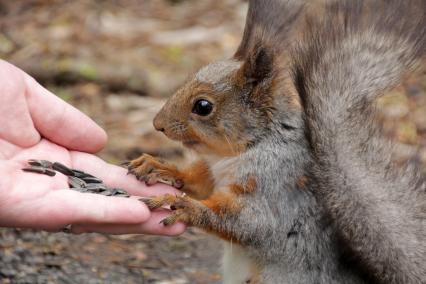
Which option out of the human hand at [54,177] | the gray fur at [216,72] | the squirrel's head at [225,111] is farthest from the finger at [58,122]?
the gray fur at [216,72]

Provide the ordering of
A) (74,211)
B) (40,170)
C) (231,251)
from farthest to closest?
(231,251), (40,170), (74,211)

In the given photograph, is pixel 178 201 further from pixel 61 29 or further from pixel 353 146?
pixel 61 29

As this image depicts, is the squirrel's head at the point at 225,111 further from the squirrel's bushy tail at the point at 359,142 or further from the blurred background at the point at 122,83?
the blurred background at the point at 122,83

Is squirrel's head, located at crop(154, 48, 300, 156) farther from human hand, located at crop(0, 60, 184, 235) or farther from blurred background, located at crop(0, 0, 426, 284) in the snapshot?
blurred background, located at crop(0, 0, 426, 284)

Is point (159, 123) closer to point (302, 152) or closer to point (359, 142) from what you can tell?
point (302, 152)

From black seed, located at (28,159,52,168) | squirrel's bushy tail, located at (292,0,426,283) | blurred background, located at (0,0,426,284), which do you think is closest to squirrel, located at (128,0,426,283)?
squirrel's bushy tail, located at (292,0,426,283)

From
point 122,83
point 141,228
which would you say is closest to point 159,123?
point 141,228

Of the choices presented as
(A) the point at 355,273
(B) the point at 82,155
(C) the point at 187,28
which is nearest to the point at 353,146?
(A) the point at 355,273
